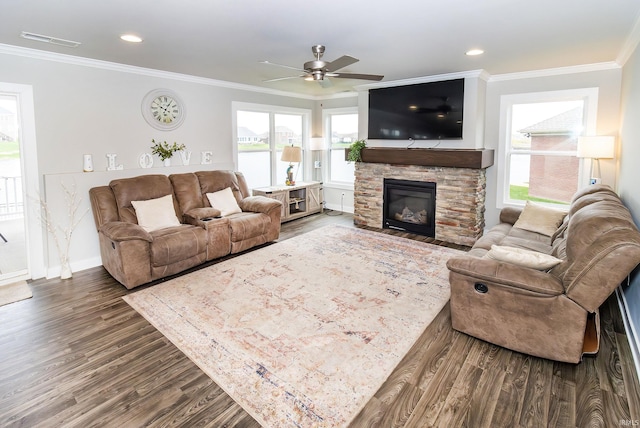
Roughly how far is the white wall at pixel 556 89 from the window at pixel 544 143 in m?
0.08

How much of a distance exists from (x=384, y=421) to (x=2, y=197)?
646cm

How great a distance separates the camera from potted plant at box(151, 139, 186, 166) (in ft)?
16.9

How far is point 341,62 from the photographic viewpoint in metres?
3.24

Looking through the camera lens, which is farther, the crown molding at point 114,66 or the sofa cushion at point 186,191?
the sofa cushion at point 186,191

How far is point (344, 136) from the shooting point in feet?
25.4

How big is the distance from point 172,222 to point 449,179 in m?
4.05

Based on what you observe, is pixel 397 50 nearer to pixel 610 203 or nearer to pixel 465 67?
pixel 465 67

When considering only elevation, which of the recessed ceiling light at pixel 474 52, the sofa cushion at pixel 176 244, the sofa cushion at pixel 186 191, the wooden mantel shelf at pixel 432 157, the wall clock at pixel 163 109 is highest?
the recessed ceiling light at pixel 474 52

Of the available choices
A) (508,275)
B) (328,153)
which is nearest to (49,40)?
(508,275)

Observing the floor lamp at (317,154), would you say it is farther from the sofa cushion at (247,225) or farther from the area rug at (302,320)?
the area rug at (302,320)

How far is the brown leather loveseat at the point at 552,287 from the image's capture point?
2270 millimetres

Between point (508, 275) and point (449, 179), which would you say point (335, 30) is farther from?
point (449, 179)

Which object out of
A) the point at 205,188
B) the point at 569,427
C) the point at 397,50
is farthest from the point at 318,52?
the point at 569,427

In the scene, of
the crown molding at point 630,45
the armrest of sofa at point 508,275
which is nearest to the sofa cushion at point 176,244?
the armrest of sofa at point 508,275
